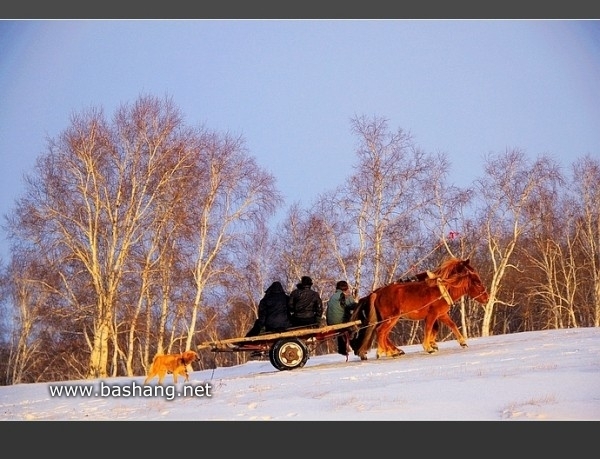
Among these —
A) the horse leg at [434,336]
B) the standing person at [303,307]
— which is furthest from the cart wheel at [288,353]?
the horse leg at [434,336]

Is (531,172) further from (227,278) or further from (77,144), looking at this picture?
(77,144)

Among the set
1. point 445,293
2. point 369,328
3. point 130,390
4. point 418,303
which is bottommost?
point 130,390

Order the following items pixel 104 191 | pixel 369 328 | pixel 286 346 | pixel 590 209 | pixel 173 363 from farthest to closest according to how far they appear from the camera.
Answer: pixel 590 209 < pixel 104 191 < pixel 369 328 < pixel 286 346 < pixel 173 363

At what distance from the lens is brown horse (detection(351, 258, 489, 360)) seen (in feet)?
47.1

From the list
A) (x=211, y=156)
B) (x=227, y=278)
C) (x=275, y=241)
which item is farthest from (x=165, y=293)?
(x=275, y=241)

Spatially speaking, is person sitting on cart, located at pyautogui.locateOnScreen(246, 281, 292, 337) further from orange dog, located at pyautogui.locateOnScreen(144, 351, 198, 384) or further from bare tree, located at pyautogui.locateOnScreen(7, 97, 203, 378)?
bare tree, located at pyautogui.locateOnScreen(7, 97, 203, 378)

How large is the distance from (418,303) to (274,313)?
2583 millimetres

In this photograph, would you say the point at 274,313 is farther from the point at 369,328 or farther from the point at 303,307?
the point at 369,328

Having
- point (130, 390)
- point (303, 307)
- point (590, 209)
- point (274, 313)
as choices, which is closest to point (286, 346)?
point (274, 313)

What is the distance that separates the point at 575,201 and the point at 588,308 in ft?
23.8

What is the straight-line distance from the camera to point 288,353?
1431cm

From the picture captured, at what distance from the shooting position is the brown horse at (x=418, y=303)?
566 inches

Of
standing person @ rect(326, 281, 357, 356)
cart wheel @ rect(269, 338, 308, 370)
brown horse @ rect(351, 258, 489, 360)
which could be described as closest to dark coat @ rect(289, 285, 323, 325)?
cart wheel @ rect(269, 338, 308, 370)

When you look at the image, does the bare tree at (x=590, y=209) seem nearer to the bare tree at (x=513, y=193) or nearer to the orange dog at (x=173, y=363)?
the bare tree at (x=513, y=193)
